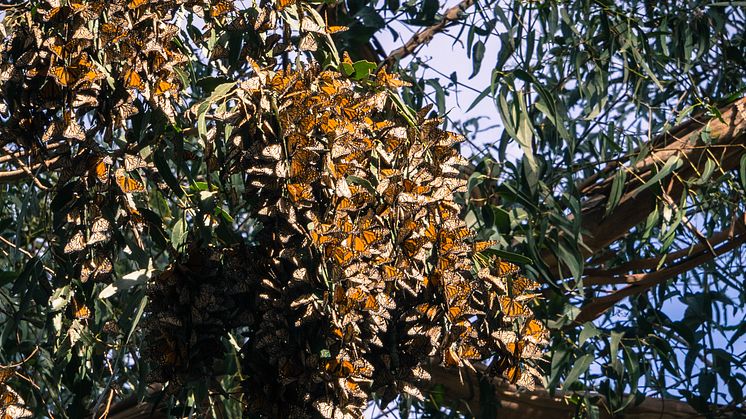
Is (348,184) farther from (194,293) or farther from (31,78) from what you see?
(31,78)

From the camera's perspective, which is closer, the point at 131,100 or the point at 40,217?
the point at 131,100

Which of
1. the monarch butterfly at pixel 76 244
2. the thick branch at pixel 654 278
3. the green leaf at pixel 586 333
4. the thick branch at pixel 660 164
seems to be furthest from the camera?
the thick branch at pixel 654 278

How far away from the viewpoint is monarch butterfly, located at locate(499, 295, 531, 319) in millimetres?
1174

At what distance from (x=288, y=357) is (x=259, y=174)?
189 mm

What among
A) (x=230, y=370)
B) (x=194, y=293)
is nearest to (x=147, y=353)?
(x=194, y=293)

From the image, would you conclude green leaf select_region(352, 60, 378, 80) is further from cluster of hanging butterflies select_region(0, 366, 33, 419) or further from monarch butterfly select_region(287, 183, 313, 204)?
cluster of hanging butterflies select_region(0, 366, 33, 419)

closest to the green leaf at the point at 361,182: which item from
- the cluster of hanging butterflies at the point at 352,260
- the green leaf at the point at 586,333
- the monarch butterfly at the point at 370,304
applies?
the cluster of hanging butterflies at the point at 352,260

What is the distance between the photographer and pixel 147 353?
3.84 ft

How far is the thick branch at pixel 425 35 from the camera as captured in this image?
2041mm

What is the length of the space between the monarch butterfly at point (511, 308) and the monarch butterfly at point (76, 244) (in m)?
0.46

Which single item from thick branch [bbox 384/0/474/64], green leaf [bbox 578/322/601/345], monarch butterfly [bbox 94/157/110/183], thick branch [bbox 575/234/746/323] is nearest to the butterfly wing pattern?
monarch butterfly [bbox 94/157/110/183]

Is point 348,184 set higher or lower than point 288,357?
higher

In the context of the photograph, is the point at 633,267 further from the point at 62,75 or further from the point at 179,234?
the point at 62,75

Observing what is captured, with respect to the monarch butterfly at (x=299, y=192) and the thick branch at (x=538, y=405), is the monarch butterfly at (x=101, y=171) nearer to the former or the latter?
the monarch butterfly at (x=299, y=192)
